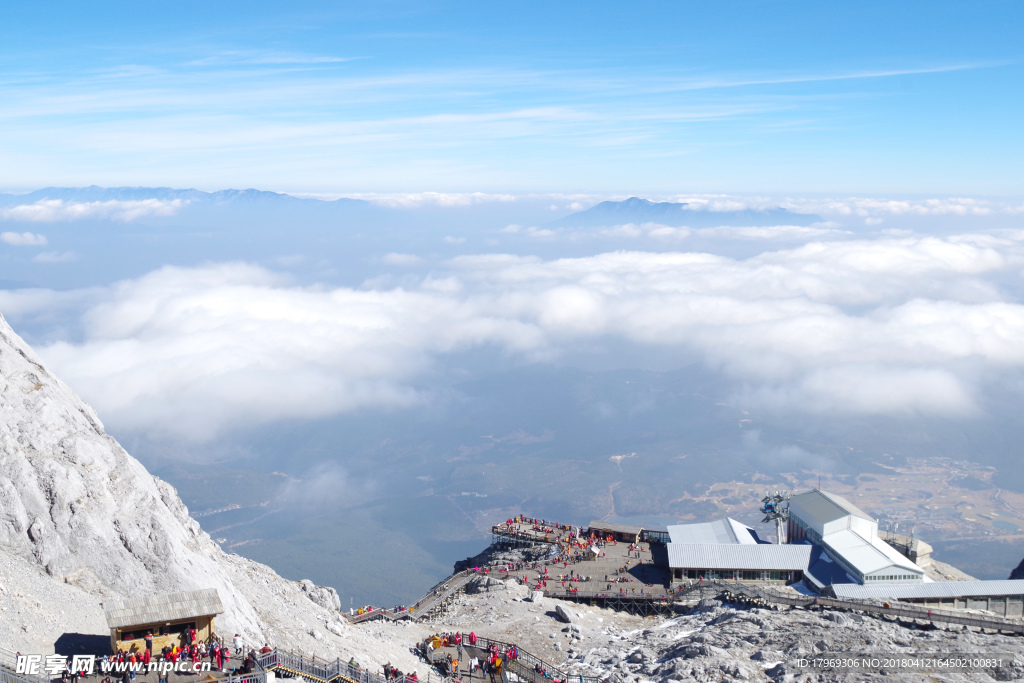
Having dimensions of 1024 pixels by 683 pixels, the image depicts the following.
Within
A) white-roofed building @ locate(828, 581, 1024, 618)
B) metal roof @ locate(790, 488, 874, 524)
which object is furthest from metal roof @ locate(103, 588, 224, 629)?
metal roof @ locate(790, 488, 874, 524)

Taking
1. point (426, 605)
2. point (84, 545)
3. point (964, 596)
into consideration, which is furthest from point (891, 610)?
point (84, 545)

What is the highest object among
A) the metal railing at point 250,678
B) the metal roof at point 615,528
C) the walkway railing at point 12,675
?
the walkway railing at point 12,675

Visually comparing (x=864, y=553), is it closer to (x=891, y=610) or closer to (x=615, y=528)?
(x=891, y=610)

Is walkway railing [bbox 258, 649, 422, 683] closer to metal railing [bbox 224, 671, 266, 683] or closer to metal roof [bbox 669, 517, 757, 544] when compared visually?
metal railing [bbox 224, 671, 266, 683]

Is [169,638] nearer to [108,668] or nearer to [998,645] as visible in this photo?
[108,668]

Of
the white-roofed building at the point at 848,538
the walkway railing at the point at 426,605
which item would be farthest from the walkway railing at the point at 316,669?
the white-roofed building at the point at 848,538

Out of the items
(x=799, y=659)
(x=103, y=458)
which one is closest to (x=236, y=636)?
(x=103, y=458)

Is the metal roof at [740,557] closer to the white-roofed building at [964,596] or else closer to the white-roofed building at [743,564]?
the white-roofed building at [743,564]
